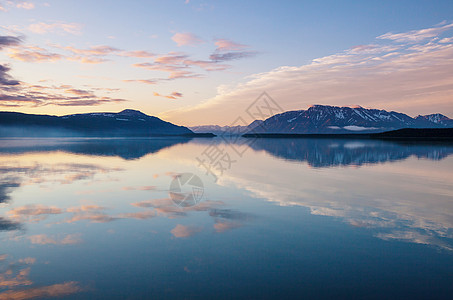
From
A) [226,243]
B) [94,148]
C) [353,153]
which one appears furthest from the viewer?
[94,148]

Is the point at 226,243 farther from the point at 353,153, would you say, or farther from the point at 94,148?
the point at 94,148

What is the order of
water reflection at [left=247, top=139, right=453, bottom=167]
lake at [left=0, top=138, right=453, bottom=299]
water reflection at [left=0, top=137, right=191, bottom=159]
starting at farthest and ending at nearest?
1. water reflection at [left=0, top=137, right=191, bottom=159]
2. water reflection at [left=247, top=139, right=453, bottom=167]
3. lake at [left=0, top=138, right=453, bottom=299]

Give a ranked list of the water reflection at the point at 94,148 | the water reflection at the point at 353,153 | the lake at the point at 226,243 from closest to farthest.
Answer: the lake at the point at 226,243 < the water reflection at the point at 353,153 < the water reflection at the point at 94,148

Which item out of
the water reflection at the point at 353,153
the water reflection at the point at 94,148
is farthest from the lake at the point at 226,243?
the water reflection at the point at 94,148

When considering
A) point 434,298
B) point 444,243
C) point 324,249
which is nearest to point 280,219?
point 324,249

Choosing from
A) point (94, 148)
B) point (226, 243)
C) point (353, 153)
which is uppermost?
point (353, 153)

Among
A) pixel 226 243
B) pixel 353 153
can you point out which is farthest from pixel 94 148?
pixel 226 243

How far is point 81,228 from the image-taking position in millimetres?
10820

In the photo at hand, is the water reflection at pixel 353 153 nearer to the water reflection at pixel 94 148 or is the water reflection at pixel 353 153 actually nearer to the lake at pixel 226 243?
the lake at pixel 226 243

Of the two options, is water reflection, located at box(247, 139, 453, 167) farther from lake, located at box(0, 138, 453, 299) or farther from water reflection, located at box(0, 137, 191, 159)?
water reflection, located at box(0, 137, 191, 159)

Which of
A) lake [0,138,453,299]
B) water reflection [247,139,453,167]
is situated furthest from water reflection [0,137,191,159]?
lake [0,138,453,299]

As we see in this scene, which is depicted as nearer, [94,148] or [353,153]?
[353,153]

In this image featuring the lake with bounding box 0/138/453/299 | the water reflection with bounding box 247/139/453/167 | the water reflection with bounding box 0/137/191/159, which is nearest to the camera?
the lake with bounding box 0/138/453/299

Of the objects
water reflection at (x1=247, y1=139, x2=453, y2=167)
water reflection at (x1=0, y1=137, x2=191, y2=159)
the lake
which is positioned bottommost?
water reflection at (x1=0, y1=137, x2=191, y2=159)
